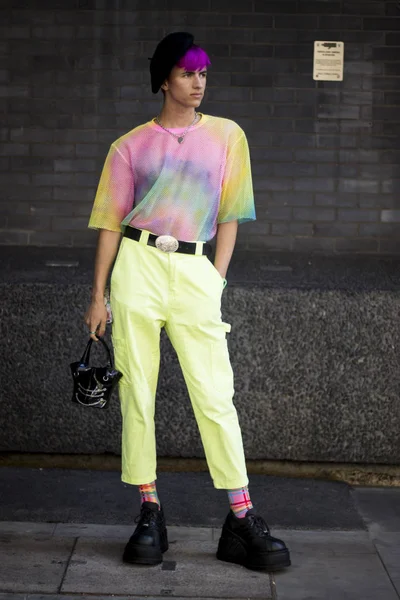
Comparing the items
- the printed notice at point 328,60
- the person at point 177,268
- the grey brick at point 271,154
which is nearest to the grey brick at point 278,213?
the grey brick at point 271,154

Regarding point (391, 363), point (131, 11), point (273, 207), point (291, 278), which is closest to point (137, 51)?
point (131, 11)

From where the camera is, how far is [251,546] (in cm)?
426

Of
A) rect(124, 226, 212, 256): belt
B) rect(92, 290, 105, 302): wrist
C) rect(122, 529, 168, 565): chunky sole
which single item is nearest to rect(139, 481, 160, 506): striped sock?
rect(122, 529, 168, 565): chunky sole

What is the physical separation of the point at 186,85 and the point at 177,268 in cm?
70

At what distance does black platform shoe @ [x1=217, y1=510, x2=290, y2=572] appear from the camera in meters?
4.24

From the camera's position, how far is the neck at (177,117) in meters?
4.27

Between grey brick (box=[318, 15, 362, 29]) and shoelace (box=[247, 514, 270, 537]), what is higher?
grey brick (box=[318, 15, 362, 29])

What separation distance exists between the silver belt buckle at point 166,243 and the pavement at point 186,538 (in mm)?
1245

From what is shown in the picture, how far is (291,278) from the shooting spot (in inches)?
220

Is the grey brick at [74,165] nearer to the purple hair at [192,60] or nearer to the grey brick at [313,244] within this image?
the grey brick at [313,244]

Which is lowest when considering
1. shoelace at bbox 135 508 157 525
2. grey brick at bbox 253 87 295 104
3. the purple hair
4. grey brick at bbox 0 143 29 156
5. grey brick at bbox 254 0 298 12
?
shoelace at bbox 135 508 157 525

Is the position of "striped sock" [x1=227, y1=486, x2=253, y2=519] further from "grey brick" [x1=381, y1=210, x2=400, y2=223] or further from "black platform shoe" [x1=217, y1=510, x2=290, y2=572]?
"grey brick" [x1=381, y1=210, x2=400, y2=223]

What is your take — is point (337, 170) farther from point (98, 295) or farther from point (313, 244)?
point (98, 295)

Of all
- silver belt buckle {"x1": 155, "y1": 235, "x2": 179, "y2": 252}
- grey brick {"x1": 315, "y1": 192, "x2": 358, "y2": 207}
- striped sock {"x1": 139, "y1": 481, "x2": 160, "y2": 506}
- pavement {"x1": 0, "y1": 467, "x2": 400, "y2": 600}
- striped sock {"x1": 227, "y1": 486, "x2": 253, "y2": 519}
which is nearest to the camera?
pavement {"x1": 0, "y1": 467, "x2": 400, "y2": 600}
